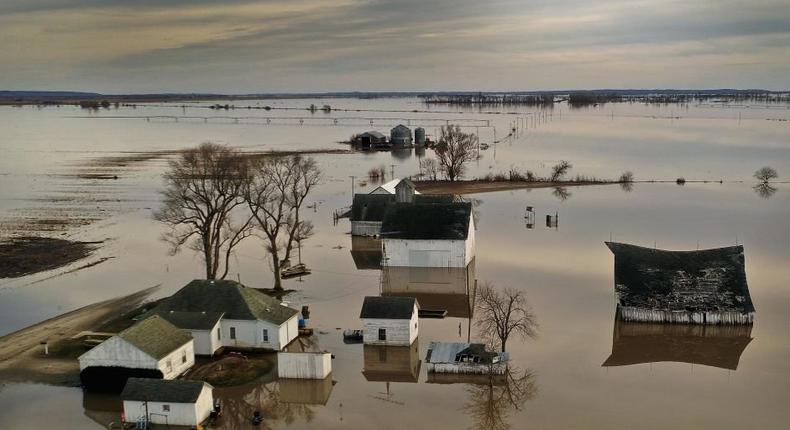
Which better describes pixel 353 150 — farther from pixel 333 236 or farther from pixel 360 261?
pixel 360 261

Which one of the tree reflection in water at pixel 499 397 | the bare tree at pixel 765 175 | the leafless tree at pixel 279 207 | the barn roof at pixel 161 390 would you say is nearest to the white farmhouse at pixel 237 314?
the barn roof at pixel 161 390

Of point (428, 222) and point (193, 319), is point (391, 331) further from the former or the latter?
point (428, 222)

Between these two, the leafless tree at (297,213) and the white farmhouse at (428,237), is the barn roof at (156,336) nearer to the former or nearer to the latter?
the leafless tree at (297,213)

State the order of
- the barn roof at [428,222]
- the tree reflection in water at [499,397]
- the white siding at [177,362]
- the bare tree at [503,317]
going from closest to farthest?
1. the tree reflection in water at [499,397]
2. the white siding at [177,362]
3. the bare tree at [503,317]
4. the barn roof at [428,222]

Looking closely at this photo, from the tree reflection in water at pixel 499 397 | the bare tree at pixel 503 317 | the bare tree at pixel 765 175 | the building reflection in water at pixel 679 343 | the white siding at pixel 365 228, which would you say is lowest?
the tree reflection in water at pixel 499 397

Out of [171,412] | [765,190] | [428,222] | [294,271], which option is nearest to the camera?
[171,412]

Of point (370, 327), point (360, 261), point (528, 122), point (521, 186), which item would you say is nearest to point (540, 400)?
point (370, 327)

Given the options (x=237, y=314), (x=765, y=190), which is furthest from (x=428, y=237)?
(x=765, y=190)
